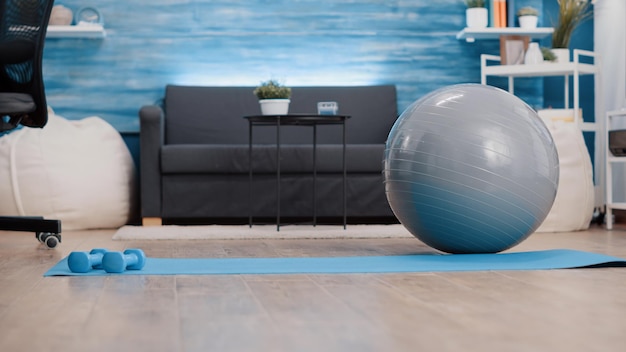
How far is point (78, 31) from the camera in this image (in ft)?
18.6

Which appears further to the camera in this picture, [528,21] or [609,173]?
[528,21]

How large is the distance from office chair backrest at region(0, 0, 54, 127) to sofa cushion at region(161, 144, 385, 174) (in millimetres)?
1391

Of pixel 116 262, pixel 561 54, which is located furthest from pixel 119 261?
pixel 561 54

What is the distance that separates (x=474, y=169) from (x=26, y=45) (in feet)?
6.44

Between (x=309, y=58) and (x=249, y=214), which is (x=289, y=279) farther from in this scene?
(x=309, y=58)

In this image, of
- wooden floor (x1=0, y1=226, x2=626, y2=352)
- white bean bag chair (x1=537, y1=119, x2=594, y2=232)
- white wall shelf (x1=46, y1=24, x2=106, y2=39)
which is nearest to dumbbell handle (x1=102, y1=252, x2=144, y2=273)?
wooden floor (x1=0, y1=226, x2=626, y2=352)

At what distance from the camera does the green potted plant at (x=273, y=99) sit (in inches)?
185

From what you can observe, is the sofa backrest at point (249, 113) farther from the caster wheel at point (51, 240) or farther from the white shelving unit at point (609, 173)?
the caster wheel at point (51, 240)

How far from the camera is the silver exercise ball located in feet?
9.31

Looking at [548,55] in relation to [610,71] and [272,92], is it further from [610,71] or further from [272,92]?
[272,92]

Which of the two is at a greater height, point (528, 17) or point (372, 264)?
point (528, 17)

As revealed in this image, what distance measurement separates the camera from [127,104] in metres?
5.93

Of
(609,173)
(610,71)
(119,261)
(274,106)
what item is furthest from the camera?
(610,71)

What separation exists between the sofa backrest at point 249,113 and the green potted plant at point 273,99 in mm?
955
